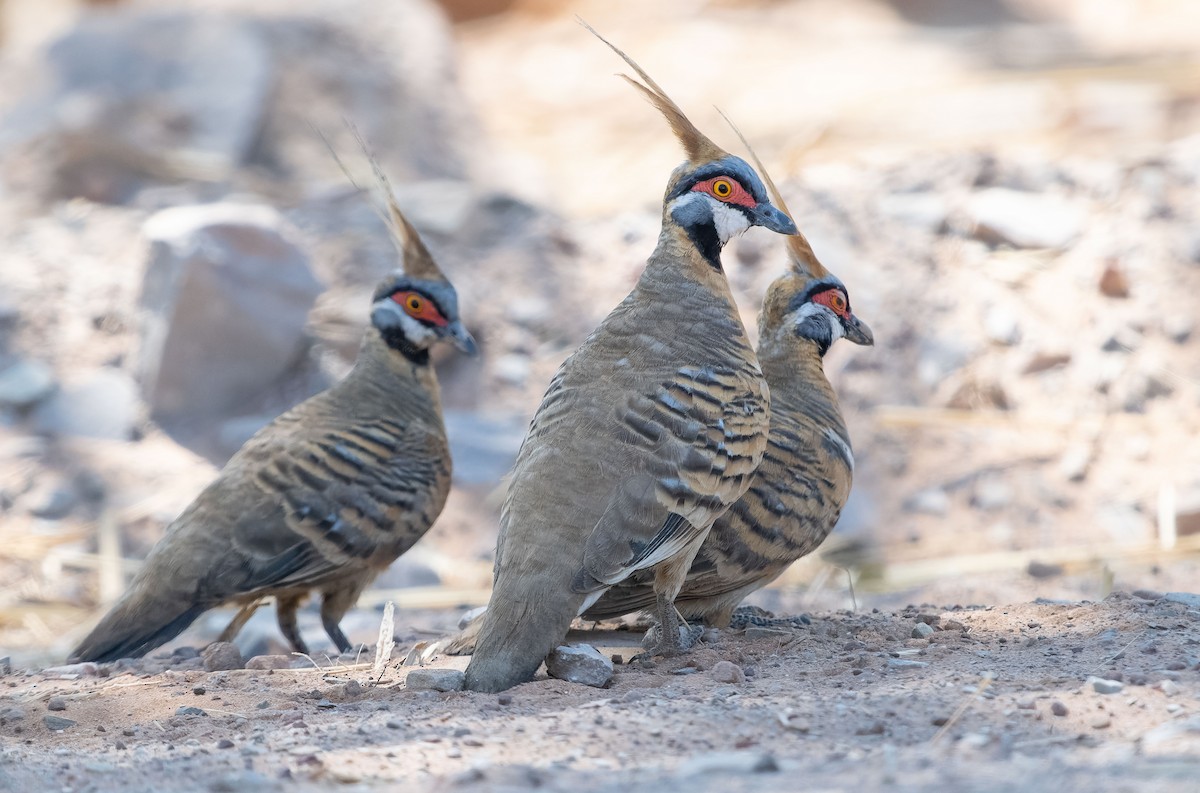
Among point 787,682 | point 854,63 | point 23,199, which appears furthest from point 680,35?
point 787,682

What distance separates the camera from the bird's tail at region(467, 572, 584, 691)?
3.73 meters

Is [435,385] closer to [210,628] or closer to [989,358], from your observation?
[210,628]

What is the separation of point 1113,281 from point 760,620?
4557 mm

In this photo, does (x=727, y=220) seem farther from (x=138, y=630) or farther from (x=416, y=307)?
(x=138, y=630)

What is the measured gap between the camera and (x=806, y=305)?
5176mm

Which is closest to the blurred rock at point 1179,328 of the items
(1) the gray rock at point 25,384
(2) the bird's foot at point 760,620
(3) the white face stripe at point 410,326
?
(2) the bird's foot at point 760,620

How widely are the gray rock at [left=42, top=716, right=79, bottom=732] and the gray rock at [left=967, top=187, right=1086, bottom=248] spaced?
21.4 feet

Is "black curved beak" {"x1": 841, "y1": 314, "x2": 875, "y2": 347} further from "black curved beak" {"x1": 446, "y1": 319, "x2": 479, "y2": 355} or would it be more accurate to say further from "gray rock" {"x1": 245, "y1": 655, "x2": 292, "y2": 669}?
"gray rock" {"x1": 245, "y1": 655, "x2": 292, "y2": 669}

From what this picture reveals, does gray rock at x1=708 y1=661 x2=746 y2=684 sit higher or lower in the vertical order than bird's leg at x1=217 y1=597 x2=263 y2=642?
higher

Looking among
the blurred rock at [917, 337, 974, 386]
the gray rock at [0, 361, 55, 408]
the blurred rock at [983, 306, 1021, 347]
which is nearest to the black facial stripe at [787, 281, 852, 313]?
the blurred rock at [917, 337, 974, 386]

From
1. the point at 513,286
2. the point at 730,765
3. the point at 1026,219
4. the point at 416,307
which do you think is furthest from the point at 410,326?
the point at 1026,219

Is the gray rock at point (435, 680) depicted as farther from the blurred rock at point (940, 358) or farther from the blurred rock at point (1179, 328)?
the blurred rock at point (1179, 328)

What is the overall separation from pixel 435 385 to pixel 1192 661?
10.8 feet

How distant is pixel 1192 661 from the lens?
3729mm
